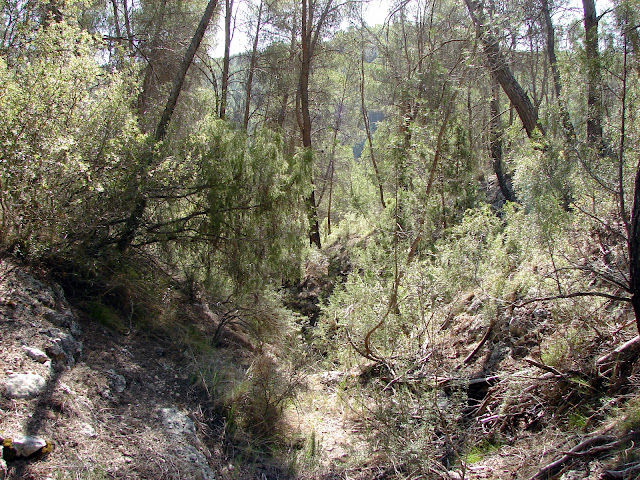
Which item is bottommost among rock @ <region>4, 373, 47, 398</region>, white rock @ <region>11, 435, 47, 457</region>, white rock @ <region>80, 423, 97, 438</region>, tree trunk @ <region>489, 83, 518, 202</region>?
white rock @ <region>80, 423, 97, 438</region>

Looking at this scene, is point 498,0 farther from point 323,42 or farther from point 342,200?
point 342,200

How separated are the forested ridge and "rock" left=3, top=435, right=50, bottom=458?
19 millimetres

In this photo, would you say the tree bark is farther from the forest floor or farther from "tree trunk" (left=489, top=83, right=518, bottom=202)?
the forest floor

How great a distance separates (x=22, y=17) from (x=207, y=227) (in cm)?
390

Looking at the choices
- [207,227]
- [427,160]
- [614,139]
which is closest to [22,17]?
[207,227]

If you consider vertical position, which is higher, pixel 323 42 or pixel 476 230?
pixel 323 42

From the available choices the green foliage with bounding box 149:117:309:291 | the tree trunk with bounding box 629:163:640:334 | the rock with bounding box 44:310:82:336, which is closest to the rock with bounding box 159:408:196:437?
the rock with bounding box 44:310:82:336

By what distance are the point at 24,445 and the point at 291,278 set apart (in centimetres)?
490

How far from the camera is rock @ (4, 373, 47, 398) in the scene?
322cm

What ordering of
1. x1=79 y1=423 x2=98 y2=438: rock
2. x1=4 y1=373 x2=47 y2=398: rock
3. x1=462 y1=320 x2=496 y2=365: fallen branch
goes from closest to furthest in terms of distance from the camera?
x1=4 y1=373 x2=47 y2=398: rock
x1=79 y1=423 x2=98 y2=438: rock
x1=462 y1=320 x2=496 y2=365: fallen branch

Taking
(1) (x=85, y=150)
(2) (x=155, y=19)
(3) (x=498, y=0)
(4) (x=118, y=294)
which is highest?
(2) (x=155, y=19)

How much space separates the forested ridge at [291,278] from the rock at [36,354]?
2.7 inches

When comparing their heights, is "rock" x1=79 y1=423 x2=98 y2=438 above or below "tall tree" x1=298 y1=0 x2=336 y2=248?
below

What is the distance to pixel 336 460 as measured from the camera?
15.0 feet
